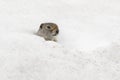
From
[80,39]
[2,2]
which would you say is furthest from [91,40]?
[2,2]

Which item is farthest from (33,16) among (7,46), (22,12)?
(7,46)

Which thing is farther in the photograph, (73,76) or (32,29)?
(32,29)

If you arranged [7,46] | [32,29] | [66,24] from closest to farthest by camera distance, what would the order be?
[7,46] → [32,29] → [66,24]

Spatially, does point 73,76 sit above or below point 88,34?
below

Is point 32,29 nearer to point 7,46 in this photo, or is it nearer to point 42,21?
point 42,21

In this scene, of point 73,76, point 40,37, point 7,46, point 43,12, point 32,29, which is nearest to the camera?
point 73,76

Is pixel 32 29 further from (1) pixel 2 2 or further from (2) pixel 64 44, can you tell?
(1) pixel 2 2

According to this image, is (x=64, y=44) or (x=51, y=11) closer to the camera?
(x=64, y=44)
